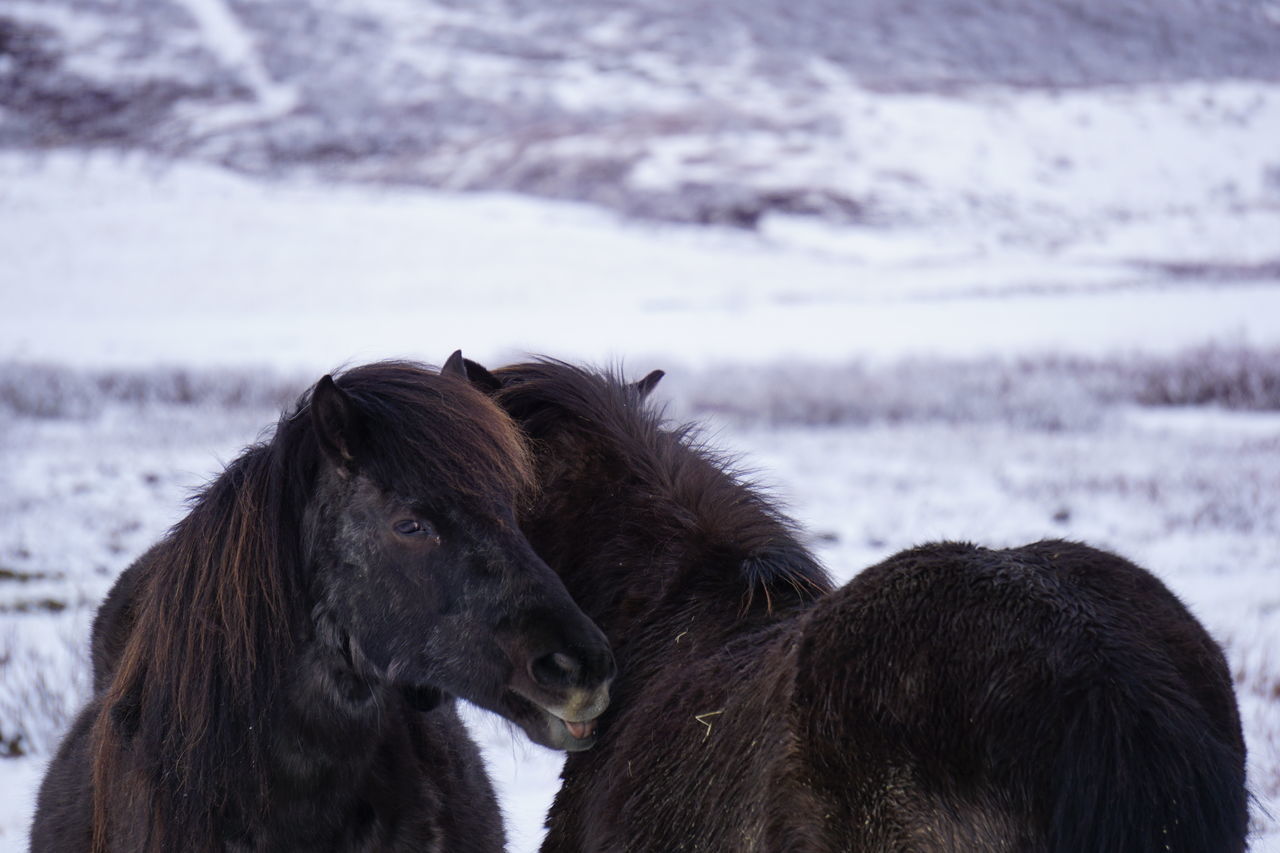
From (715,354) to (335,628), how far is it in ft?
51.9

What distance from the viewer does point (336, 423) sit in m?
2.84

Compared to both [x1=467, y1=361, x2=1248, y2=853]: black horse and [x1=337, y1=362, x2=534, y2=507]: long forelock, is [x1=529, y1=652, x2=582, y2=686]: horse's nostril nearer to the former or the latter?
[x1=467, y1=361, x2=1248, y2=853]: black horse

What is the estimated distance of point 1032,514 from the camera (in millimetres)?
9289

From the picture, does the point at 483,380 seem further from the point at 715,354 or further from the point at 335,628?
the point at 715,354

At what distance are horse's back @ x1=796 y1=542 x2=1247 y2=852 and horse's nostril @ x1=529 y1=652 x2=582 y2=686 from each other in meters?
0.59

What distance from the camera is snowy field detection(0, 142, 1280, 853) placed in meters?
7.81

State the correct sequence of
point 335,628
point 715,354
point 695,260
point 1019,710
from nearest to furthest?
point 1019,710
point 335,628
point 715,354
point 695,260

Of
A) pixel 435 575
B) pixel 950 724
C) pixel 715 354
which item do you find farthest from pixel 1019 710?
pixel 715 354

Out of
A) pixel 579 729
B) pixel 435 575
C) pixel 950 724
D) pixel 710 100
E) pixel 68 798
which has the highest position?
pixel 950 724

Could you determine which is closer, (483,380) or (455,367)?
(455,367)

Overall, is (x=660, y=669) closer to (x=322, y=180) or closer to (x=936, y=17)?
(x=322, y=180)

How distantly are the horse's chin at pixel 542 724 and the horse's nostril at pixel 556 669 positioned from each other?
0.36 feet

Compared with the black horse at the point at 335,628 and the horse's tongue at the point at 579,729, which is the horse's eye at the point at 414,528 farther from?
the horse's tongue at the point at 579,729

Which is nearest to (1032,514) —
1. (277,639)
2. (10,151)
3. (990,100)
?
(277,639)
